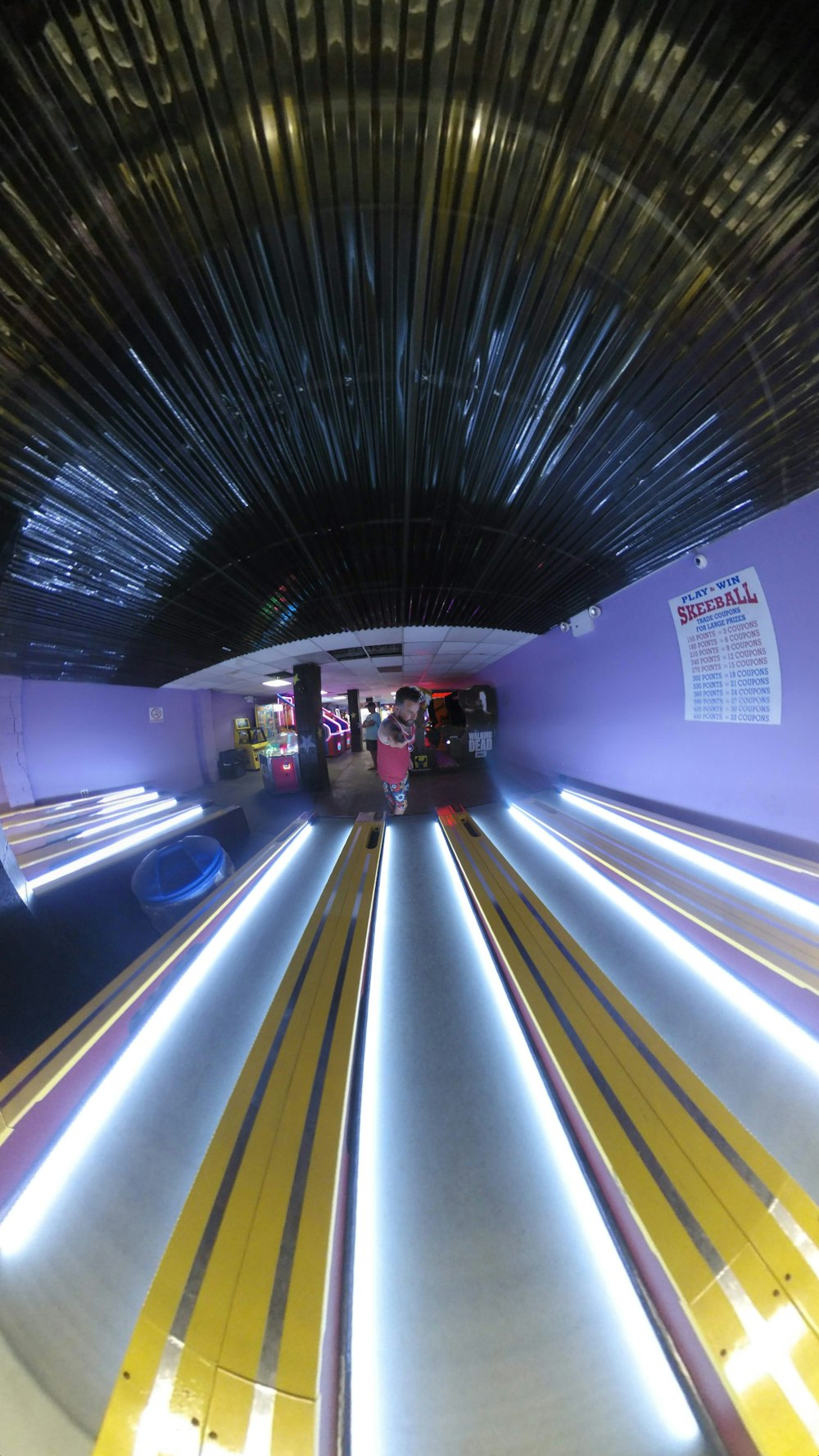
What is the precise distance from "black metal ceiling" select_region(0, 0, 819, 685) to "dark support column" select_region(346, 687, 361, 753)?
22.1 feet

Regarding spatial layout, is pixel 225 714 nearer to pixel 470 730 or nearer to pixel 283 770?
pixel 283 770

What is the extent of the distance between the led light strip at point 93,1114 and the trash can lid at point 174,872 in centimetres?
53

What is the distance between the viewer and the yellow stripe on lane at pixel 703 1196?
699mm

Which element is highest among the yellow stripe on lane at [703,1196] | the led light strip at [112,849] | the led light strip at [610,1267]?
the led light strip at [112,849]

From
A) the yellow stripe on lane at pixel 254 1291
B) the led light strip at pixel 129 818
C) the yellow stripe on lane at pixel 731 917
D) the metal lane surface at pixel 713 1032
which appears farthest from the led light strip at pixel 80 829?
the yellow stripe on lane at pixel 731 917

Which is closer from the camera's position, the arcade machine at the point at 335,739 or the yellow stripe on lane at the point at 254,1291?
the yellow stripe on lane at the point at 254,1291

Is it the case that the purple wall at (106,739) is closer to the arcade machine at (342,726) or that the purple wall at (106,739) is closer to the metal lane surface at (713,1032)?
the arcade machine at (342,726)

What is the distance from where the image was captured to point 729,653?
8.66 feet

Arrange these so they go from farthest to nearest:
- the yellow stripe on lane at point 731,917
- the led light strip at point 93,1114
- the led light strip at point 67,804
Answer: the led light strip at point 67,804, the yellow stripe on lane at point 731,917, the led light strip at point 93,1114

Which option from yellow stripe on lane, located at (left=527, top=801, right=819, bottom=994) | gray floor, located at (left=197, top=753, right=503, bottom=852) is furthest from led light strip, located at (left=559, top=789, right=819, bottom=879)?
gray floor, located at (left=197, top=753, right=503, bottom=852)

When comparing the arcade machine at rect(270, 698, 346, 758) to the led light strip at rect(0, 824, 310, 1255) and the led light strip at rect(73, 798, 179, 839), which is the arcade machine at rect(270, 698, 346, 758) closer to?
the led light strip at rect(73, 798, 179, 839)

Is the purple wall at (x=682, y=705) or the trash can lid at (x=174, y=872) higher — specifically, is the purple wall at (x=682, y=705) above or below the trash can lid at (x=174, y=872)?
above

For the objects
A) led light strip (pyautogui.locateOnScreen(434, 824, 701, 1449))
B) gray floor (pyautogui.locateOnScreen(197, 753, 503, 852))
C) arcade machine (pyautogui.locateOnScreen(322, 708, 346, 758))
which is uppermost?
arcade machine (pyautogui.locateOnScreen(322, 708, 346, 758))

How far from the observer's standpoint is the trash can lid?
2406mm
